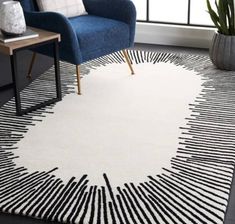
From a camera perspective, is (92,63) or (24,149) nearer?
(24,149)

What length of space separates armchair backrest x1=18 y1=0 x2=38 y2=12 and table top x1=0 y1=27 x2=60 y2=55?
0.90 ft

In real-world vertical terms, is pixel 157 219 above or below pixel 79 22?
below

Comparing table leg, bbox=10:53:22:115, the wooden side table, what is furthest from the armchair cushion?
table leg, bbox=10:53:22:115

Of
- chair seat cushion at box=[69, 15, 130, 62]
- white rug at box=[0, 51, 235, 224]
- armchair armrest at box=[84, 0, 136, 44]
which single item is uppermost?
armchair armrest at box=[84, 0, 136, 44]

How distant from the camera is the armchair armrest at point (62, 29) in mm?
2512

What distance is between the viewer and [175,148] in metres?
2.10

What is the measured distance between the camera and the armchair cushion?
2768 millimetres

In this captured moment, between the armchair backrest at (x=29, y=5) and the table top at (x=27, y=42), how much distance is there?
27cm

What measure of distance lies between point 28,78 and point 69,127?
80 cm

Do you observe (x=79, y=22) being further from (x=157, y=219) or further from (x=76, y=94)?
(x=157, y=219)

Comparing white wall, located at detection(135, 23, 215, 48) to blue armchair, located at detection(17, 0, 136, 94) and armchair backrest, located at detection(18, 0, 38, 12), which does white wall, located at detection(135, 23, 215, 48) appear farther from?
armchair backrest, located at detection(18, 0, 38, 12)

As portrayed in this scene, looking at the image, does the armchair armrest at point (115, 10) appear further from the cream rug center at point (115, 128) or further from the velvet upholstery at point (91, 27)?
the cream rug center at point (115, 128)

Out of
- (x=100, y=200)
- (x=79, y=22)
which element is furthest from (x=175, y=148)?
(x=79, y=22)

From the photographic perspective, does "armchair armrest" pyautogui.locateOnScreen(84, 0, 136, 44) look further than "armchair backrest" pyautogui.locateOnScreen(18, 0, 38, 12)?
Yes
